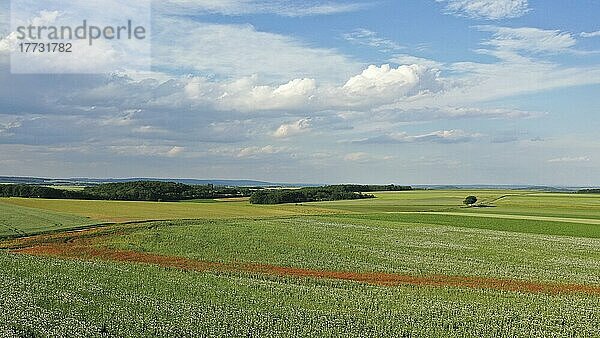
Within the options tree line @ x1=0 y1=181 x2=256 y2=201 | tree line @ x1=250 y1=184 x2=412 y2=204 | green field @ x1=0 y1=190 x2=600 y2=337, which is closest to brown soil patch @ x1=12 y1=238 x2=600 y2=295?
green field @ x1=0 y1=190 x2=600 y2=337

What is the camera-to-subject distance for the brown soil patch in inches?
1125

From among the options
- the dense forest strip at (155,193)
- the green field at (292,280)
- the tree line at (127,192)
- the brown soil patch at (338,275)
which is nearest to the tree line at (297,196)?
the dense forest strip at (155,193)

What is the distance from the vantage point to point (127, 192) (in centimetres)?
11075

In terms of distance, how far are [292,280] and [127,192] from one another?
89.1 m

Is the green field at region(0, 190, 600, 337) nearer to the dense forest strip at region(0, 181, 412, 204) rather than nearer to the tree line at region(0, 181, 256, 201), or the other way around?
the tree line at region(0, 181, 256, 201)

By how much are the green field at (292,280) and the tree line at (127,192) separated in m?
45.3

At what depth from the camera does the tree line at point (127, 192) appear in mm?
101562

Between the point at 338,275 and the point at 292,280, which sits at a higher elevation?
the point at 292,280

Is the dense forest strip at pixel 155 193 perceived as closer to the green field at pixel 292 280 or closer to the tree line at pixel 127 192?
the tree line at pixel 127 192

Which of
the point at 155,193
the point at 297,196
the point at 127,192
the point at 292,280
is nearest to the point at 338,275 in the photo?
the point at 292,280

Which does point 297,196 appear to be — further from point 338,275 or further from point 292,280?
point 292,280

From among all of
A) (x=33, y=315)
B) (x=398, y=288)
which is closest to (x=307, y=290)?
(x=398, y=288)

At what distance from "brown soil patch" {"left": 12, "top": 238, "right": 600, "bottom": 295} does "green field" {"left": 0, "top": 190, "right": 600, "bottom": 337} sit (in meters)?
0.12

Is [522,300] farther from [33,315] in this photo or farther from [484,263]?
[33,315]
